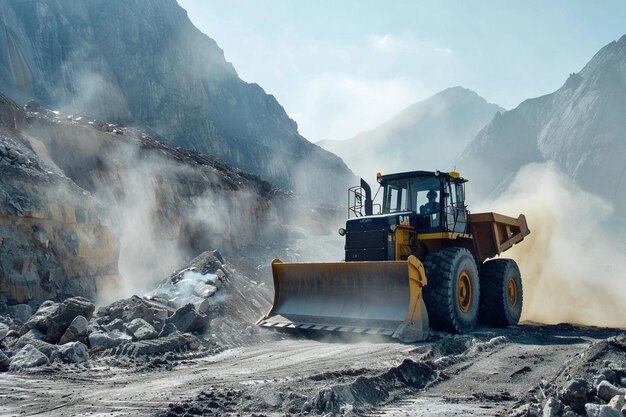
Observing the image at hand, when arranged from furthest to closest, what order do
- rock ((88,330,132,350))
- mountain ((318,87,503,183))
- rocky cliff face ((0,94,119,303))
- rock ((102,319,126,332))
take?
mountain ((318,87,503,183)) → rocky cliff face ((0,94,119,303)) → rock ((102,319,126,332)) → rock ((88,330,132,350))

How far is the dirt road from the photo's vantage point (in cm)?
497

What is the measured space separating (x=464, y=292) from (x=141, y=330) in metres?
5.79

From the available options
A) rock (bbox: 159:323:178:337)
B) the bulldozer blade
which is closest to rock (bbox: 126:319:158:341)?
rock (bbox: 159:323:178:337)

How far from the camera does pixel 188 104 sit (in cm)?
5712

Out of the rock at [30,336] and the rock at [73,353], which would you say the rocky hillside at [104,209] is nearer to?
the rock at [30,336]

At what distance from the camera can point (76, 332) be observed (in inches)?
326

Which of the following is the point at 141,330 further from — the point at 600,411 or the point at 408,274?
the point at 600,411

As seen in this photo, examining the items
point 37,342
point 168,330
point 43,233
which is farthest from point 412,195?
point 43,233

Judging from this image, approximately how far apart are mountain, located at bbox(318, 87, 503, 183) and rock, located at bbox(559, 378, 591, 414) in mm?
100331

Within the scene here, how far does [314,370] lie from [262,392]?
4.50 feet

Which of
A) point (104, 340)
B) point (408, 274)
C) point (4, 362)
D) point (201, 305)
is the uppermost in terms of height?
point (408, 274)

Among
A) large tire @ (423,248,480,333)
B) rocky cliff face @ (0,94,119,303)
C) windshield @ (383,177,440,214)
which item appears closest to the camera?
large tire @ (423,248,480,333)

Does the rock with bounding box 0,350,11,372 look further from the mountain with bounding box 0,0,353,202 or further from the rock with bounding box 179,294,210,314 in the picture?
the mountain with bounding box 0,0,353,202

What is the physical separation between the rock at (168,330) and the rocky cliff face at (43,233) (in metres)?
3.84
